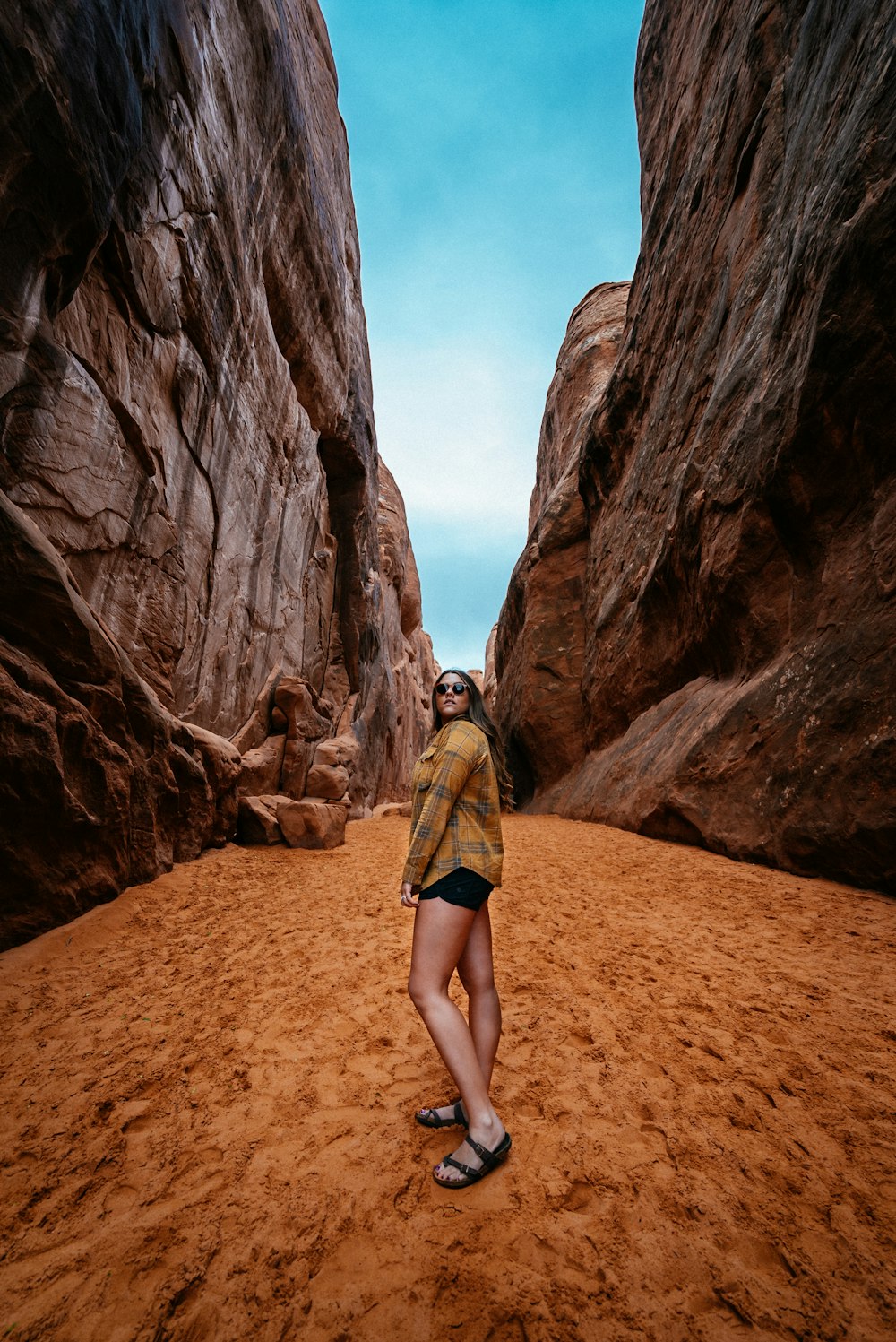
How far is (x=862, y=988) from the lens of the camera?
3268 millimetres

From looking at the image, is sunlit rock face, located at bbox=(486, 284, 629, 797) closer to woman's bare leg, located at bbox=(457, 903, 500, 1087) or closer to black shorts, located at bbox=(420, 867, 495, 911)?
woman's bare leg, located at bbox=(457, 903, 500, 1087)

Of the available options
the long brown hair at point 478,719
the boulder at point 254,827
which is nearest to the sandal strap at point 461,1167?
the long brown hair at point 478,719

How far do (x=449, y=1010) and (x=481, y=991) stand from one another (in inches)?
14.7

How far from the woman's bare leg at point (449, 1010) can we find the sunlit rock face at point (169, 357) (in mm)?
3663

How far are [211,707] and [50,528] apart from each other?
529cm

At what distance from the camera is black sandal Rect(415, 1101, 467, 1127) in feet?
8.04

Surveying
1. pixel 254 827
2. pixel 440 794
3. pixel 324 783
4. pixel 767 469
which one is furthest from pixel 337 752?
pixel 440 794

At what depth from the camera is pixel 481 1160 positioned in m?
2.11

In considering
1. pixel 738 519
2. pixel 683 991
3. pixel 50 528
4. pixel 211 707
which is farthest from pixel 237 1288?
pixel 211 707

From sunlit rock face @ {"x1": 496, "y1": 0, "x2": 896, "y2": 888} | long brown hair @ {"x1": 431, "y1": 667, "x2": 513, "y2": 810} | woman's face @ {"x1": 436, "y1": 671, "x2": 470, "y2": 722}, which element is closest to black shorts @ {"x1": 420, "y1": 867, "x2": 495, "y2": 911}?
long brown hair @ {"x1": 431, "y1": 667, "x2": 513, "y2": 810}

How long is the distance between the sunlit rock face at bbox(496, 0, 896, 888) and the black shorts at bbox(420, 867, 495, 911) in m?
4.41

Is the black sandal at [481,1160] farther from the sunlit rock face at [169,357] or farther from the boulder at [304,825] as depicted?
the boulder at [304,825]

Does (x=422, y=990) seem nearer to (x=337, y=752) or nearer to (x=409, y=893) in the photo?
(x=409, y=893)

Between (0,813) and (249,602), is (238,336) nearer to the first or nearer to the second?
(249,602)
